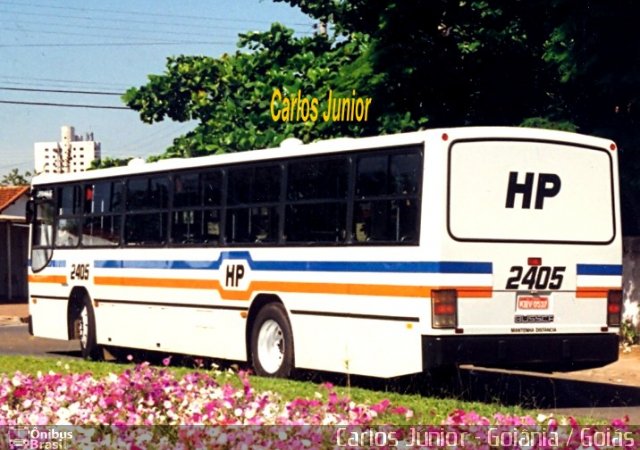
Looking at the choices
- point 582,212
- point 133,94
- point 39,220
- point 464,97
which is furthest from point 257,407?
point 133,94

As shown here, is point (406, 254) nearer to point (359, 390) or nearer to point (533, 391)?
point (359, 390)

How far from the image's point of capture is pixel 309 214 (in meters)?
16.9

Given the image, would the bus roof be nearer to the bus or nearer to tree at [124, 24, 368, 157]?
the bus

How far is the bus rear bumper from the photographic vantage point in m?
14.5

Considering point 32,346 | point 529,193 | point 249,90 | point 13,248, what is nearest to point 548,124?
point 529,193

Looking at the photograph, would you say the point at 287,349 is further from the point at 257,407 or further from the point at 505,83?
the point at 505,83

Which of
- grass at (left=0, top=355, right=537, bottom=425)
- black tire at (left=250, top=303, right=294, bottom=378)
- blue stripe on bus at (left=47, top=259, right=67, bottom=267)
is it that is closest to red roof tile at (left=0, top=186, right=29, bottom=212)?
blue stripe on bus at (left=47, top=259, right=67, bottom=267)

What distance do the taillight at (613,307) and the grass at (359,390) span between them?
2104 mm

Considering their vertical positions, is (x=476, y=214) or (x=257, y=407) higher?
(x=476, y=214)

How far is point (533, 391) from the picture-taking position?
17.4 metres

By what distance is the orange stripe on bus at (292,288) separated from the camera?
14727mm

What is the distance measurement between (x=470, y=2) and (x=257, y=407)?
17.9 meters

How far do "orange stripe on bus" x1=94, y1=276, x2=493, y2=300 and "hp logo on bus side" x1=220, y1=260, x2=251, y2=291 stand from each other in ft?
0.22

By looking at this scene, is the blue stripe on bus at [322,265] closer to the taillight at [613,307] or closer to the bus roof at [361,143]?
the bus roof at [361,143]
